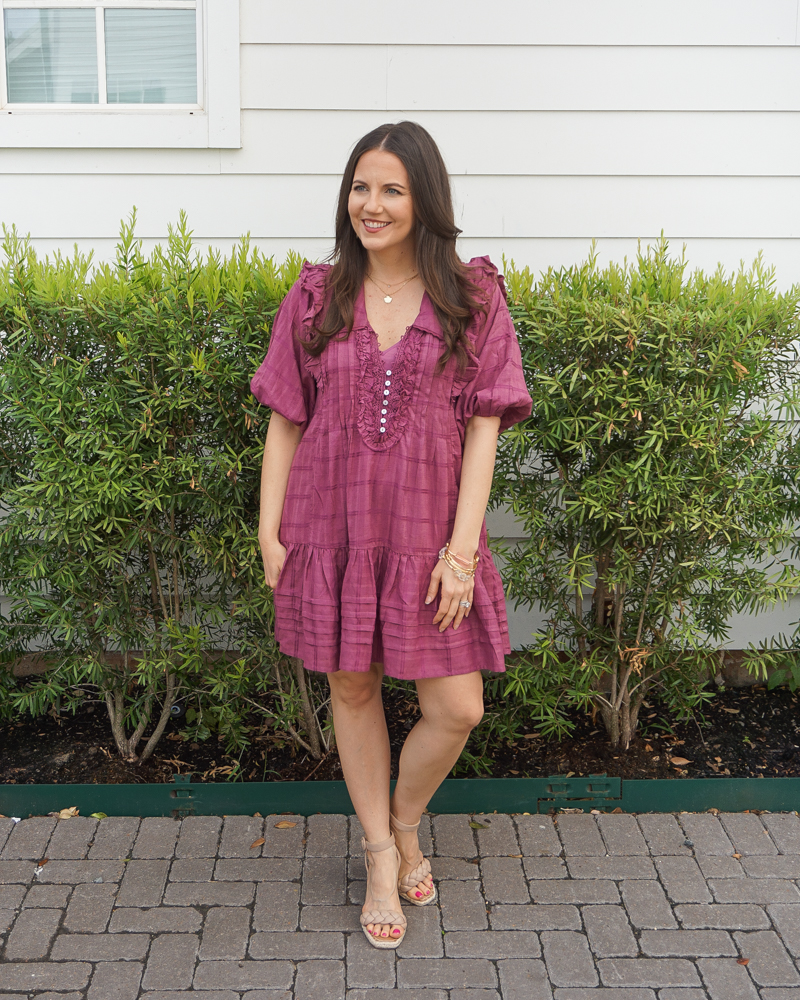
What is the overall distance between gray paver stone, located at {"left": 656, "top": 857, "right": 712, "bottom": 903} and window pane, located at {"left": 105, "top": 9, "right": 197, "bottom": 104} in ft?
10.7

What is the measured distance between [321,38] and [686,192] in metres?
1.55

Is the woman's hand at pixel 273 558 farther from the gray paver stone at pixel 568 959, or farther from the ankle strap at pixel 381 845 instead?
the gray paver stone at pixel 568 959

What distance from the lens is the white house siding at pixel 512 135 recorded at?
3420mm

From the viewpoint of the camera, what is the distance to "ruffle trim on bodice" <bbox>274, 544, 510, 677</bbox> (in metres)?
2.20

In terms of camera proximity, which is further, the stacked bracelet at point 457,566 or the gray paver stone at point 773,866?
the gray paver stone at point 773,866

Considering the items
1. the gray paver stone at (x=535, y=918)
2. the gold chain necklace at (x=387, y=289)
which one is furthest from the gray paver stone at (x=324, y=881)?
the gold chain necklace at (x=387, y=289)

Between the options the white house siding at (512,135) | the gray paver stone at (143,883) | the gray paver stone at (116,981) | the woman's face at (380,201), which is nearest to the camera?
the woman's face at (380,201)

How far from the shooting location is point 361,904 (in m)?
2.56

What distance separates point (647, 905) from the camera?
101 inches

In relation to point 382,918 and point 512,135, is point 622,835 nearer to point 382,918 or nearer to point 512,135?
point 382,918

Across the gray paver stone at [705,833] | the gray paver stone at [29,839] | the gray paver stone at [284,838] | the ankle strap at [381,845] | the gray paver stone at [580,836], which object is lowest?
the gray paver stone at [29,839]

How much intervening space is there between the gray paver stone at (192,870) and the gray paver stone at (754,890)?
4.94ft

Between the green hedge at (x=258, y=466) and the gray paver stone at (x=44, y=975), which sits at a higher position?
the green hedge at (x=258, y=466)

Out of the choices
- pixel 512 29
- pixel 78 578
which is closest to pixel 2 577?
pixel 78 578
